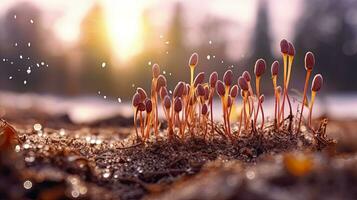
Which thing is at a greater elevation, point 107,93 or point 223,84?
point 223,84

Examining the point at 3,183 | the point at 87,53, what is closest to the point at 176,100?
the point at 3,183

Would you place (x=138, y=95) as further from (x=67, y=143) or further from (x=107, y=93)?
(x=107, y=93)

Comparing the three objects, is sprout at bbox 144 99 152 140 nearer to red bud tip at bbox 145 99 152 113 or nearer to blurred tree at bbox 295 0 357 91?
red bud tip at bbox 145 99 152 113

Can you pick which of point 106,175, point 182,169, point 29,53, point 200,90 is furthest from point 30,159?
point 29,53


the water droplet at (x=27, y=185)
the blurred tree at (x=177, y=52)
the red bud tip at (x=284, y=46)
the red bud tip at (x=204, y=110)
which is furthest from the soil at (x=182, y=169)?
the blurred tree at (x=177, y=52)

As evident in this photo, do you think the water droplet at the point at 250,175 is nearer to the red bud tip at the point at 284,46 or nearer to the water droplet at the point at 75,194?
the water droplet at the point at 75,194

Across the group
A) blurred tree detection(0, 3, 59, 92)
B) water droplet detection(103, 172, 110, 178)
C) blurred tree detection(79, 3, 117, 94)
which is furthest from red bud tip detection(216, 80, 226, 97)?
blurred tree detection(0, 3, 59, 92)
